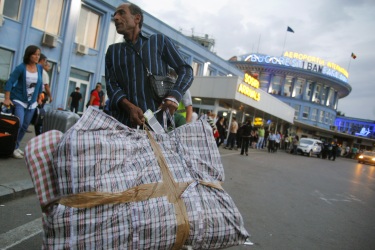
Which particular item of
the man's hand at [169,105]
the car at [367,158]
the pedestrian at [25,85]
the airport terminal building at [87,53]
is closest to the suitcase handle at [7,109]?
the pedestrian at [25,85]

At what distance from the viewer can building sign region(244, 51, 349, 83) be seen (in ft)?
162

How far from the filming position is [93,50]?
63.2 ft

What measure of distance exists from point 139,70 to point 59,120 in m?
3.96

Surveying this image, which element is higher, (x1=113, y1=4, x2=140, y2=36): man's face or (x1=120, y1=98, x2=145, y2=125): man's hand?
(x1=113, y1=4, x2=140, y2=36): man's face

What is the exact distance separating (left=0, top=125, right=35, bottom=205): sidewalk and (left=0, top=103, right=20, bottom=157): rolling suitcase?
0.21m

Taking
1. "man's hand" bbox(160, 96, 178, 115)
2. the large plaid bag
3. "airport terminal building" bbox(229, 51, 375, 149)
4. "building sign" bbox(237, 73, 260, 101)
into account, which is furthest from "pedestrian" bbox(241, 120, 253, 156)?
"airport terminal building" bbox(229, 51, 375, 149)

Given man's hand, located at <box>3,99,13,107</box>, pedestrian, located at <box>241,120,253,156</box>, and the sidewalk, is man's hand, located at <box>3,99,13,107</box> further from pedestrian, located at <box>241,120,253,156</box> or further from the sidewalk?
pedestrian, located at <box>241,120,253,156</box>

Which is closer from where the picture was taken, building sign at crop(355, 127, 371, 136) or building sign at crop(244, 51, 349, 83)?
building sign at crop(244, 51, 349, 83)

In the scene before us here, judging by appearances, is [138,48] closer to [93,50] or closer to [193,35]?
[93,50]

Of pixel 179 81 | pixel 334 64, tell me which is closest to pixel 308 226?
pixel 179 81

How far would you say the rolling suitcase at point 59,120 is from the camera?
5.85 metres

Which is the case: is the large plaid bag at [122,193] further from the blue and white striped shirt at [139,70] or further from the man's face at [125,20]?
the man's face at [125,20]

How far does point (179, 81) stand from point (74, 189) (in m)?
1.24

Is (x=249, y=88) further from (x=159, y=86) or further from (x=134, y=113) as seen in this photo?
(x=134, y=113)
